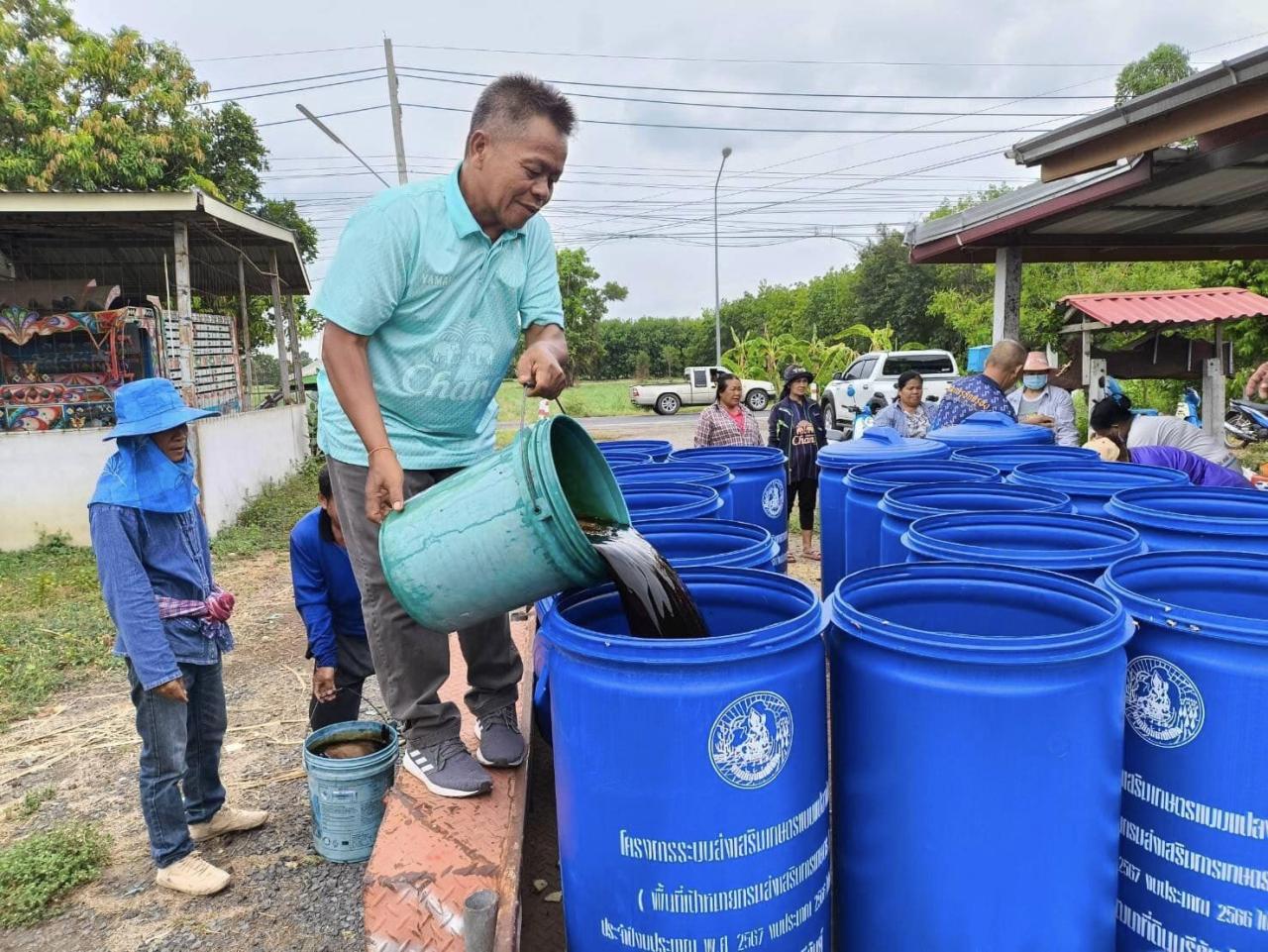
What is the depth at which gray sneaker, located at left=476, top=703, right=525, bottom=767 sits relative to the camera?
2.96m

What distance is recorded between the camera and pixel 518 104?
2371mm

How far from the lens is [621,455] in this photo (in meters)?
4.96

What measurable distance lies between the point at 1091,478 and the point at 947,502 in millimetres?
788

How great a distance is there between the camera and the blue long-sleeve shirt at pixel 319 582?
12.3 feet

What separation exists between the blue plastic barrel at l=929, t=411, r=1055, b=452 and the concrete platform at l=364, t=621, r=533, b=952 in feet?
10.1

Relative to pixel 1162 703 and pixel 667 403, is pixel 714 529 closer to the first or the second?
pixel 1162 703

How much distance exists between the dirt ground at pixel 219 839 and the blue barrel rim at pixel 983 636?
244cm

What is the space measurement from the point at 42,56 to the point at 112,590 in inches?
754

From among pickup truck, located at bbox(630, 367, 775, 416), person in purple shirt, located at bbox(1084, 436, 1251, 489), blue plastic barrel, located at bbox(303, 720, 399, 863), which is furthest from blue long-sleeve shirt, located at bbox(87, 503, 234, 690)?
pickup truck, located at bbox(630, 367, 775, 416)

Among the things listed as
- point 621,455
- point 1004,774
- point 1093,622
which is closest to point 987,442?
point 621,455

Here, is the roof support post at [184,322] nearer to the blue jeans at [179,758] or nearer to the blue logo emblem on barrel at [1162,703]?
the blue jeans at [179,758]

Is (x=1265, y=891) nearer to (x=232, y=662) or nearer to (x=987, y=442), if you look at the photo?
(x=987, y=442)

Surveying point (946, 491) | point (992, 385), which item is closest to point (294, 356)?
point (992, 385)

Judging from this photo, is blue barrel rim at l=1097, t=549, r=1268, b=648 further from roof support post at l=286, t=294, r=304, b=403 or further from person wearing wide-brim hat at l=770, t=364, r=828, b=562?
roof support post at l=286, t=294, r=304, b=403
